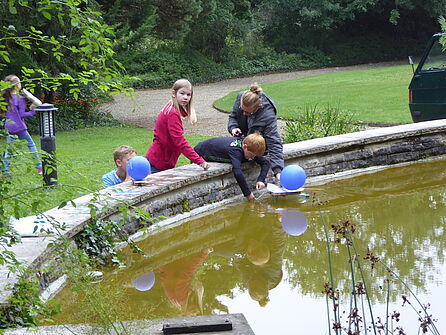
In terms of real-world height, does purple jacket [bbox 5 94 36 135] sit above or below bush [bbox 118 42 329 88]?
above

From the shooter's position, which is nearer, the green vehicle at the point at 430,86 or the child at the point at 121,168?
the child at the point at 121,168

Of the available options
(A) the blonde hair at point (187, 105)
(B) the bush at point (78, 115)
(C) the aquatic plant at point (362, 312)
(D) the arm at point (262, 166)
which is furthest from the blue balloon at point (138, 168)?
(B) the bush at point (78, 115)

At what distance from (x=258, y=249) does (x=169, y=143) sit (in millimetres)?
1995

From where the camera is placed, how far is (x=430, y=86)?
1209 cm

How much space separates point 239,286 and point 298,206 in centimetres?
253

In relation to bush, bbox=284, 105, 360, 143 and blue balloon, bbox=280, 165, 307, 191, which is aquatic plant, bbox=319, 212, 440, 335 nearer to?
blue balloon, bbox=280, 165, 307, 191

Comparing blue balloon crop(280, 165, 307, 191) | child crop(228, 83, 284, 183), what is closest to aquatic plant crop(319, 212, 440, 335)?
blue balloon crop(280, 165, 307, 191)

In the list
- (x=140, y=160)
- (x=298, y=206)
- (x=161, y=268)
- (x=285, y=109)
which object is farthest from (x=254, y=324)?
(x=285, y=109)

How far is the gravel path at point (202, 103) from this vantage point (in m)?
16.6

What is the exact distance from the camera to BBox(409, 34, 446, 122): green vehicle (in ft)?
39.3

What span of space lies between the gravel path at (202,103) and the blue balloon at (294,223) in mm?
6596

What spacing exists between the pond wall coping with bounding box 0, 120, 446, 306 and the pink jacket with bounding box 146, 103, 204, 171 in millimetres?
214

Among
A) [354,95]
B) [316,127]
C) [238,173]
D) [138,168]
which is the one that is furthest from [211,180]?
[354,95]

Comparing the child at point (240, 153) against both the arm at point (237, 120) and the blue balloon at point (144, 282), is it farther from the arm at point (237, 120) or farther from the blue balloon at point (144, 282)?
the blue balloon at point (144, 282)
